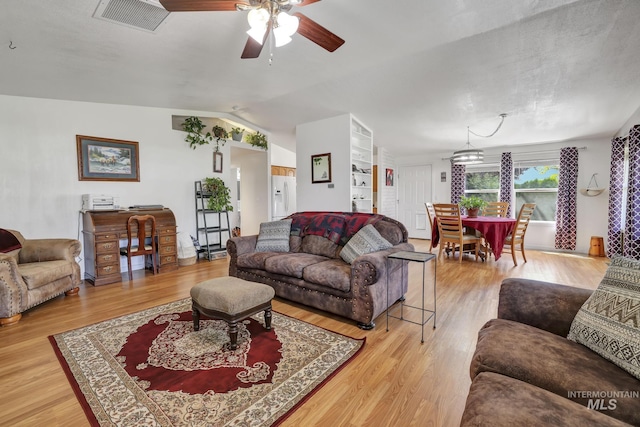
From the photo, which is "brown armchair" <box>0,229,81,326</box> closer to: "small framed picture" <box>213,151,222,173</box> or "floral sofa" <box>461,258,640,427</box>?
"small framed picture" <box>213,151,222,173</box>

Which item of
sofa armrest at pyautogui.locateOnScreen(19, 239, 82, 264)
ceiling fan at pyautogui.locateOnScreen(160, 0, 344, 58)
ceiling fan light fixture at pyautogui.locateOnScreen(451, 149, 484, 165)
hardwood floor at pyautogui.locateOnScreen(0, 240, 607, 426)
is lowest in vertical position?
hardwood floor at pyautogui.locateOnScreen(0, 240, 607, 426)

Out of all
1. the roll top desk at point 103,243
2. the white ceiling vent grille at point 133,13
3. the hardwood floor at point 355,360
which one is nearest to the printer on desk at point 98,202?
the roll top desk at point 103,243

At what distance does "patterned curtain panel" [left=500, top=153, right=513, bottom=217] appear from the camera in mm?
6207

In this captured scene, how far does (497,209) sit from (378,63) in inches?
159

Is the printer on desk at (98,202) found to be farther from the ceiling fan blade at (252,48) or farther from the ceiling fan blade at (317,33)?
the ceiling fan blade at (317,33)

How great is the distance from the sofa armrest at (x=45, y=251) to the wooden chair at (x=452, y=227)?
5114 mm

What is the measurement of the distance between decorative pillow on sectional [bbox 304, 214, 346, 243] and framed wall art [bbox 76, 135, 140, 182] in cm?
316

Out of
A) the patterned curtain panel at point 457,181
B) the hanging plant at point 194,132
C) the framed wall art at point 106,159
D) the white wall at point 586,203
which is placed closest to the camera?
the framed wall art at point 106,159

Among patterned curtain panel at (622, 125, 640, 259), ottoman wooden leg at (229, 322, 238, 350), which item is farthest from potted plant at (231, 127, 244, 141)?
patterned curtain panel at (622, 125, 640, 259)

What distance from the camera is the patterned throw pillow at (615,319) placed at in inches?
41.5

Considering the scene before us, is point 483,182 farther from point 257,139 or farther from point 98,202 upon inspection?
point 98,202

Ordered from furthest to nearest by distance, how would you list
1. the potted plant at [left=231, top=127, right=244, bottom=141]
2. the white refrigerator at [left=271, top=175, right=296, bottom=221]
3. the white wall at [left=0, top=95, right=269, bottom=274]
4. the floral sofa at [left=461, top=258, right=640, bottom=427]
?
the white refrigerator at [left=271, top=175, right=296, bottom=221] → the potted plant at [left=231, top=127, right=244, bottom=141] → the white wall at [left=0, top=95, right=269, bottom=274] → the floral sofa at [left=461, top=258, right=640, bottom=427]

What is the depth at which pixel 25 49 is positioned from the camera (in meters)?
2.68

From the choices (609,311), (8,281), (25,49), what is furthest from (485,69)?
(8,281)
